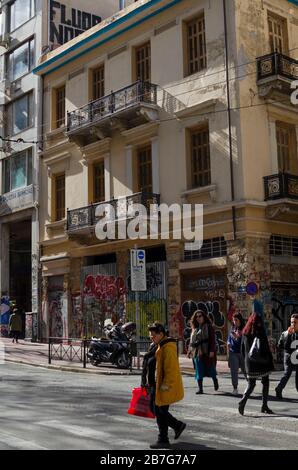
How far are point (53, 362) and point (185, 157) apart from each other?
8.39 meters

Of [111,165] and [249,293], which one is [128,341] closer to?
[249,293]

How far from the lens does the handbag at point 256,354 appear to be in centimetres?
914

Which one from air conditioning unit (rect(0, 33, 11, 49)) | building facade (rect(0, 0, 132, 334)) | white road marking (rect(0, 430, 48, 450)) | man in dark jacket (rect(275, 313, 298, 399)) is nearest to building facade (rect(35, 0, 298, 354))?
building facade (rect(0, 0, 132, 334))

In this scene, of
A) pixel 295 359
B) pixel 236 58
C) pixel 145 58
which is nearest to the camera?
pixel 295 359

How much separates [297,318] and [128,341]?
686cm

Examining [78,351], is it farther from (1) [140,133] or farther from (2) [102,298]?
(1) [140,133]

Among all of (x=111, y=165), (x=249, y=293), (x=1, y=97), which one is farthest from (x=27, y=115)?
(x=249, y=293)

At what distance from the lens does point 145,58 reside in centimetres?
2311

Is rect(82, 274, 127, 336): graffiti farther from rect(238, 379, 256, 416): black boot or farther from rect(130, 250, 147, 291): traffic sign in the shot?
rect(238, 379, 256, 416): black boot

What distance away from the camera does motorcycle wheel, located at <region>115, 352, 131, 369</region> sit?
1691 cm

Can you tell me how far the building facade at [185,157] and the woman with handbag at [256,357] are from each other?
9.06 meters

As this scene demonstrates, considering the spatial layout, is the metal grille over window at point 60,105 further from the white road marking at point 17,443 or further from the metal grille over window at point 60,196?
the white road marking at point 17,443

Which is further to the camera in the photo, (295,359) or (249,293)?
(249,293)

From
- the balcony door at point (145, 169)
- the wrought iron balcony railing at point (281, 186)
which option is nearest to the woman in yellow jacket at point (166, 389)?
the wrought iron balcony railing at point (281, 186)
